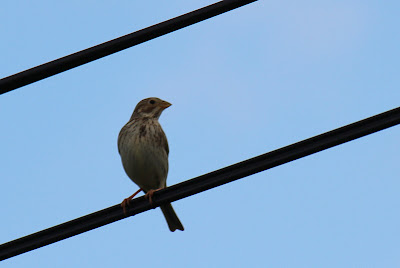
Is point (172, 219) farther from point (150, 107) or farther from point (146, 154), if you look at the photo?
point (150, 107)

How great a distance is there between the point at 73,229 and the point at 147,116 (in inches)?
221

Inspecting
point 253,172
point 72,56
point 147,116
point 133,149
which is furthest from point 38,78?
point 147,116

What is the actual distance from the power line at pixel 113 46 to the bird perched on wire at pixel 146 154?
4.84m

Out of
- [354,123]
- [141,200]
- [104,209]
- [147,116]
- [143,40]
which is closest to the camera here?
[354,123]

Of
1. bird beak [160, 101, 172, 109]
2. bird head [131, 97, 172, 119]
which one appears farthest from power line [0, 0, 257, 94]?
bird beak [160, 101, 172, 109]

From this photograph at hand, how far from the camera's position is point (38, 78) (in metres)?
5.55

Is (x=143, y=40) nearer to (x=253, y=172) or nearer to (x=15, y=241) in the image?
(x=253, y=172)

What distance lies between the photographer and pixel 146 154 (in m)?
10.4

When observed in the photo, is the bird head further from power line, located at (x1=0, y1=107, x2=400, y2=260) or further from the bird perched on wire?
power line, located at (x1=0, y1=107, x2=400, y2=260)

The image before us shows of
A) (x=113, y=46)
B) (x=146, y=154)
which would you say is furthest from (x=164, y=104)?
(x=113, y=46)

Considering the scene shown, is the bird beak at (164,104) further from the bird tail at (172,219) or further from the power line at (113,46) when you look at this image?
the power line at (113,46)

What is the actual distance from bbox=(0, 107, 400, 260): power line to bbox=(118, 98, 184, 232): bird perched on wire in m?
4.24

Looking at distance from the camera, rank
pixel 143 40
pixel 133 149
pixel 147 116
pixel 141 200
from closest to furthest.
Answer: pixel 143 40 < pixel 141 200 < pixel 133 149 < pixel 147 116

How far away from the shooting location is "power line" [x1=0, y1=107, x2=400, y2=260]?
5.17 m
